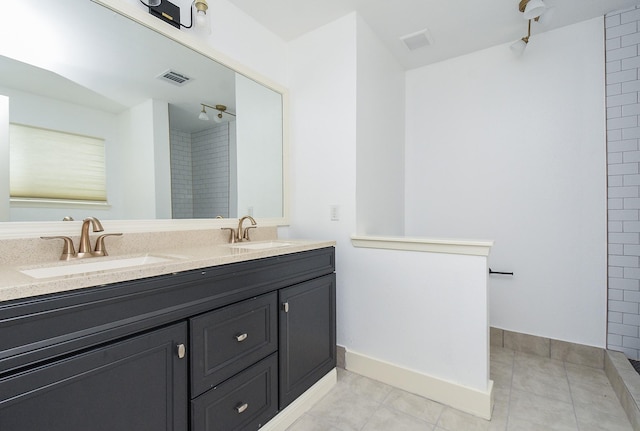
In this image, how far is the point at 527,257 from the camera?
7.79 ft

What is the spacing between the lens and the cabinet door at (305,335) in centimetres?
153

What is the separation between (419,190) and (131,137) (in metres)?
2.38

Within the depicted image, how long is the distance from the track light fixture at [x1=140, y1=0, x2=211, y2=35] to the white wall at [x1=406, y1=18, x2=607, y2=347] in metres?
2.01

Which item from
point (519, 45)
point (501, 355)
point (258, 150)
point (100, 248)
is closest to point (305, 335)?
point (100, 248)

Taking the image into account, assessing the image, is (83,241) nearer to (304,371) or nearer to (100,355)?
(100,355)

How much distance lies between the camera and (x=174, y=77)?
171 cm

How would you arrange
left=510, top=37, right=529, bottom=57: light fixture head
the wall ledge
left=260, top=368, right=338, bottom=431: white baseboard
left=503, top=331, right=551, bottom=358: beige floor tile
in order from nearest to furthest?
left=260, top=368, right=338, bottom=431: white baseboard, the wall ledge, left=510, top=37, right=529, bottom=57: light fixture head, left=503, top=331, right=551, bottom=358: beige floor tile

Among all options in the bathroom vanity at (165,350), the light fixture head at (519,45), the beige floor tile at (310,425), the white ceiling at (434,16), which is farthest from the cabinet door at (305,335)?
the light fixture head at (519,45)

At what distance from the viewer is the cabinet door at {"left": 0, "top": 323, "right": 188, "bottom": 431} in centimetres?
74

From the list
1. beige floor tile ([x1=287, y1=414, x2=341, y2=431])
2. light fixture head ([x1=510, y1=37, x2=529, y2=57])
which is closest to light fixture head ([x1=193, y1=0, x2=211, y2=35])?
light fixture head ([x1=510, y1=37, x2=529, y2=57])

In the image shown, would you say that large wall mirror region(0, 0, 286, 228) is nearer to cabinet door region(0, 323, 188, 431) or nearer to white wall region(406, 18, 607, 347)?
cabinet door region(0, 323, 188, 431)

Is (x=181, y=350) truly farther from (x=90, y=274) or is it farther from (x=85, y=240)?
(x=85, y=240)

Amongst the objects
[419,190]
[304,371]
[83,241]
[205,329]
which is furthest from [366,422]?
[419,190]

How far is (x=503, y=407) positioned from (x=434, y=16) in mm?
→ 2579
